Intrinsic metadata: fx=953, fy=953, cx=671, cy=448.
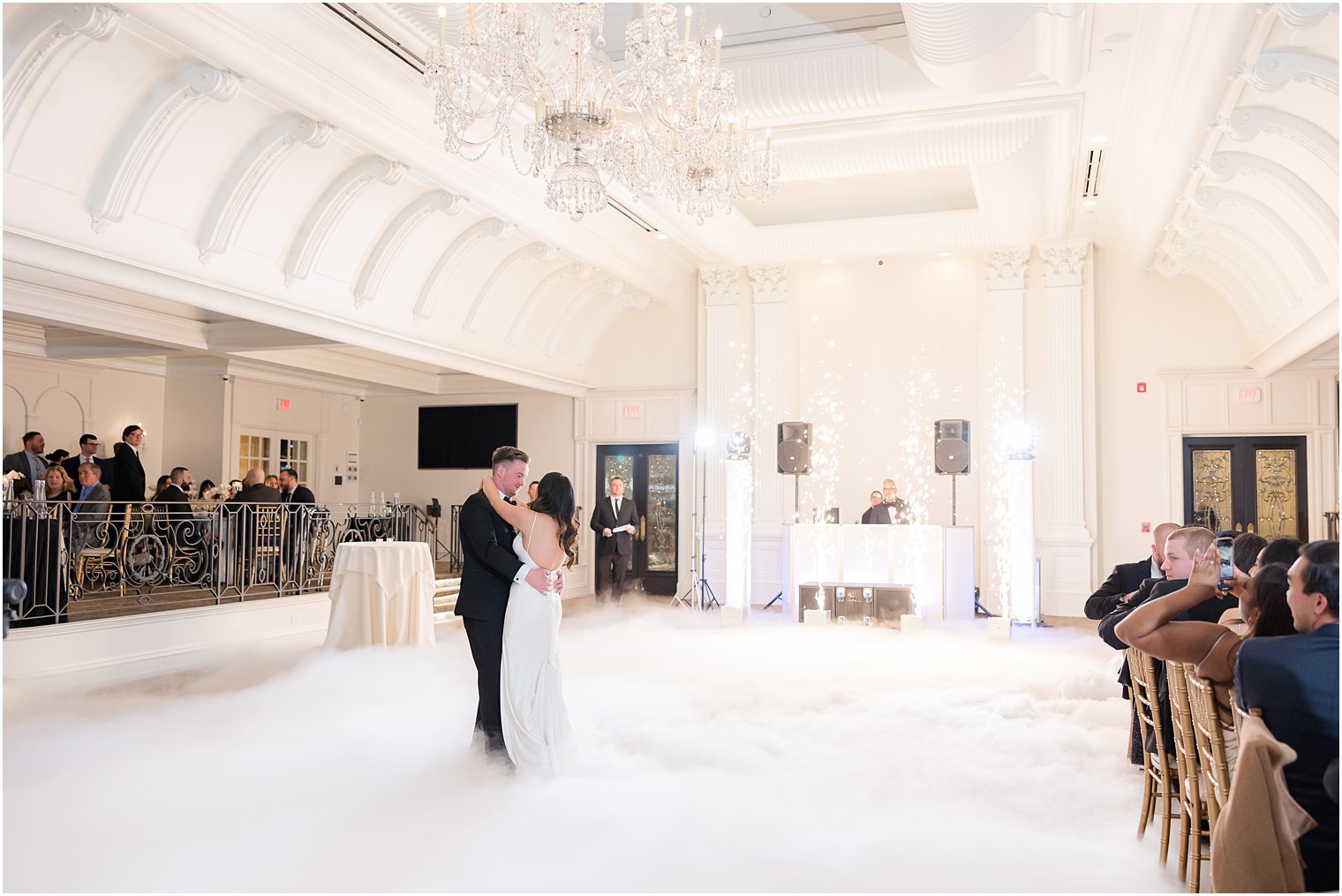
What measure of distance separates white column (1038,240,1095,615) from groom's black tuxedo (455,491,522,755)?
8.06m

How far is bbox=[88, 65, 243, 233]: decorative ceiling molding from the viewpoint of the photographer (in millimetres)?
5812

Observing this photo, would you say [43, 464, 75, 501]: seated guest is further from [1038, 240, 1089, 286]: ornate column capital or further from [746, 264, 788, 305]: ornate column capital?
[1038, 240, 1089, 286]: ornate column capital

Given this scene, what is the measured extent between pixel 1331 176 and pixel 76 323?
10.1 m

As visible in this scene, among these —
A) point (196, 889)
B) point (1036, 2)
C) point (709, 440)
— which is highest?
point (1036, 2)

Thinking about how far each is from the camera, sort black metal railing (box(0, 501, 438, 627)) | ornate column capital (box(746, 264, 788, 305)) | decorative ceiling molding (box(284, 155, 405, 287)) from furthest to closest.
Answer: ornate column capital (box(746, 264, 788, 305)) → decorative ceiling molding (box(284, 155, 405, 287)) → black metal railing (box(0, 501, 438, 627))

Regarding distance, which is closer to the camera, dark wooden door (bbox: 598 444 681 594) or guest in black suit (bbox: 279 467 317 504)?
guest in black suit (bbox: 279 467 317 504)

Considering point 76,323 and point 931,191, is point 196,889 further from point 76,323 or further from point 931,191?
point 931,191

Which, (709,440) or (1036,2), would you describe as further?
(709,440)

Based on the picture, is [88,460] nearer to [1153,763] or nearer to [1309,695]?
[1153,763]

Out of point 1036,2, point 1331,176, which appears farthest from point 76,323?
point 1331,176

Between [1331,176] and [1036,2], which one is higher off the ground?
[1036,2]

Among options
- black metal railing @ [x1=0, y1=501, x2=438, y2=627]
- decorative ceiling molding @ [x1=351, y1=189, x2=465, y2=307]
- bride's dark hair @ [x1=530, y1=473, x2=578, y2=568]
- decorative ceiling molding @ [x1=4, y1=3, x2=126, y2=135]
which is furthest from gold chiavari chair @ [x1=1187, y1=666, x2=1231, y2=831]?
decorative ceiling molding @ [x1=351, y1=189, x2=465, y2=307]

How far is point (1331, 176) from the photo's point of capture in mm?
6629

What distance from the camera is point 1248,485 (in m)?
10.7
